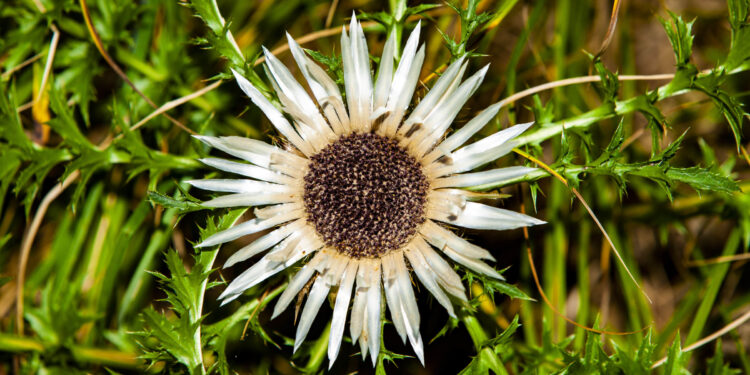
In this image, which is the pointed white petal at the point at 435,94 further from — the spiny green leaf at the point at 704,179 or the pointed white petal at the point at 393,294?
the spiny green leaf at the point at 704,179

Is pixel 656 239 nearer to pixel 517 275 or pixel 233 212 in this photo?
pixel 517 275

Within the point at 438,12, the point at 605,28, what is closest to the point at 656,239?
the point at 605,28

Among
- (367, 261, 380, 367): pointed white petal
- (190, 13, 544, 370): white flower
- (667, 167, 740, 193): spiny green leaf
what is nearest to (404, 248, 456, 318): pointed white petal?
(190, 13, 544, 370): white flower

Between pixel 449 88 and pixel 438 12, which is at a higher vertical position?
pixel 438 12

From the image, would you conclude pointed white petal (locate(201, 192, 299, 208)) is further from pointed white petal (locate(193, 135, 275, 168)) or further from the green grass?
the green grass

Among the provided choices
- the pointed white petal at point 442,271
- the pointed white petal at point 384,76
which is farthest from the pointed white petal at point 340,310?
the pointed white petal at point 384,76

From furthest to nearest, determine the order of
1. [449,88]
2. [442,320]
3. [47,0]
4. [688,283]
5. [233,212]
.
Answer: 1. [688,283]
2. [442,320]
3. [47,0]
4. [233,212]
5. [449,88]

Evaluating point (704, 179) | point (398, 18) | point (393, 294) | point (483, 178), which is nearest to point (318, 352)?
point (393, 294)

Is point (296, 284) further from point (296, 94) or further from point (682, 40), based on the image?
point (682, 40)
